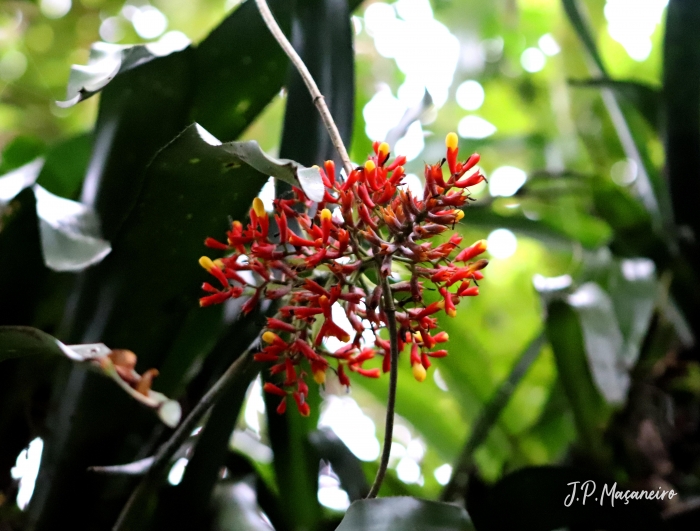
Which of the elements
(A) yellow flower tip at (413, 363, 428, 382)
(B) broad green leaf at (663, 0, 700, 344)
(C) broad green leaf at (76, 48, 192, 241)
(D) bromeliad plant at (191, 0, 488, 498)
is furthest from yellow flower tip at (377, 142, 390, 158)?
(B) broad green leaf at (663, 0, 700, 344)

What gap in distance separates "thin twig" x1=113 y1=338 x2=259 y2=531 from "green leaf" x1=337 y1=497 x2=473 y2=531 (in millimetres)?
114

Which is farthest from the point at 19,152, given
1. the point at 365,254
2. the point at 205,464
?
the point at 365,254

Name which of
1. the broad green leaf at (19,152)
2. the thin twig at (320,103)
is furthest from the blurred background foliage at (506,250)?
the thin twig at (320,103)

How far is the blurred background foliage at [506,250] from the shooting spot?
23.5 inches

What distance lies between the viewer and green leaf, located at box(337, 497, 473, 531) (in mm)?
345

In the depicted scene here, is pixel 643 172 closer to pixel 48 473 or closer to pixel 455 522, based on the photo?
pixel 455 522

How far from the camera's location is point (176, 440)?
0.41m

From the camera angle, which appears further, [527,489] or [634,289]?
[634,289]

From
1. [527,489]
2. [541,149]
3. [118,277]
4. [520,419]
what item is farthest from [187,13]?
[527,489]

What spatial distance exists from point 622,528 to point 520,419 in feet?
1.44

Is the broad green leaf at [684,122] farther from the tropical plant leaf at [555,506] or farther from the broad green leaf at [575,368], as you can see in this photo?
the tropical plant leaf at [555,506]

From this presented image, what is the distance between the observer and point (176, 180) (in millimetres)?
436

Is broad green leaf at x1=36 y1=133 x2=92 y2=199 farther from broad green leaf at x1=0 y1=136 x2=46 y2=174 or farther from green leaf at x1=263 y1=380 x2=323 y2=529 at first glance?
green leaf at x1=263 y1=380 x2=323 y2=529

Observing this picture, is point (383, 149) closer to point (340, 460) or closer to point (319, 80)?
point (319, 80)
